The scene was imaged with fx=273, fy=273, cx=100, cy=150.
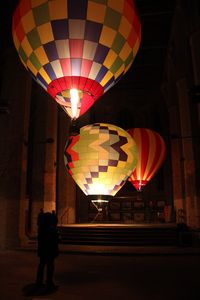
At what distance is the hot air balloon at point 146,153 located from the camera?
18125 millimetres

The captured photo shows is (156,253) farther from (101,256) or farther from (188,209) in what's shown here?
(188,209)

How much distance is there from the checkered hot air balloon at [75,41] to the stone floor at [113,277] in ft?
16.6

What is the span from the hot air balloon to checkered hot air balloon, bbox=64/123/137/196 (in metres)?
4.77

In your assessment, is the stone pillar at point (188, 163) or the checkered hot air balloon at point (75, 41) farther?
the stone pillar at point (188, 163)

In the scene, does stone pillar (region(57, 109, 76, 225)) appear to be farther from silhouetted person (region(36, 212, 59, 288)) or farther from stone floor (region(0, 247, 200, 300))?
silhouetted person (region(36, 212, 59, 288))

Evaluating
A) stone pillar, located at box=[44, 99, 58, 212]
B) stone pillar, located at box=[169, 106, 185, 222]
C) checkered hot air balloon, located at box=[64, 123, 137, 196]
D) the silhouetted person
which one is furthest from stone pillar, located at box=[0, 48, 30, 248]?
stone pillar, located at box=[169, 106, 185, 222]

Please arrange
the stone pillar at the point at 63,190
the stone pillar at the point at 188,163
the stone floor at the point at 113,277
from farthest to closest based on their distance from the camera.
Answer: the stone pillar at the point at 63,190, the stone pillar at the point at 188,163, the stone floor at the point at 113,277

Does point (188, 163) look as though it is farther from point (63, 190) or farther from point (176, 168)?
point (63, 190)

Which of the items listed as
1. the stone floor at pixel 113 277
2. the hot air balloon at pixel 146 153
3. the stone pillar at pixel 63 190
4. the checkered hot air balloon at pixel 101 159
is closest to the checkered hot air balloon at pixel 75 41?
the checkered hot air balloon at pixel 101 159

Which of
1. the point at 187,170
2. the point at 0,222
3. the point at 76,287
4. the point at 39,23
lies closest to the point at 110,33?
the point at 39,23

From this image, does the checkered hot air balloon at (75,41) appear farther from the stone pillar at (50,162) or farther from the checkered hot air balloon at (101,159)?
the stone pillar at (50,162)

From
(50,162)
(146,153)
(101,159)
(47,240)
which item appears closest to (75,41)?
(47,240)

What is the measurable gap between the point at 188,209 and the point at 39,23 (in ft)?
44.9

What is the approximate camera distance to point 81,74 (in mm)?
8086
